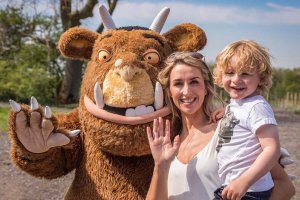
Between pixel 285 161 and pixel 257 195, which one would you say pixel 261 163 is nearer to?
pixel 257 195

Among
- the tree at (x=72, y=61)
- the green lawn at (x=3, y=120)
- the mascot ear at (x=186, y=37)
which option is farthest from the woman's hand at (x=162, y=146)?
the tree at (x=72, y=61)

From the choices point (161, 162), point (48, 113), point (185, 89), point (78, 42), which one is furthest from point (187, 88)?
point (78, 42)

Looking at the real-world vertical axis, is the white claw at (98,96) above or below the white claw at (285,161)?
above

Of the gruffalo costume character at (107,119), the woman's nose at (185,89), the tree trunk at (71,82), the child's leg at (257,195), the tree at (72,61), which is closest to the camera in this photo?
the child's leg at (257,195)

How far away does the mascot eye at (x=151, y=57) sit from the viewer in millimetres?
2949

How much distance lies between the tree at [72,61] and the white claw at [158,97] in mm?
12269

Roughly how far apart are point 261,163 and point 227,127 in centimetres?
26

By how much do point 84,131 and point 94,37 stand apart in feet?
2.07

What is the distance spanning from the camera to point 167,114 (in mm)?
2836

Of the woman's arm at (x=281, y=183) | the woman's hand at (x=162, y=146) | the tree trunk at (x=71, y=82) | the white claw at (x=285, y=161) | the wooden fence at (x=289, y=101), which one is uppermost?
the woman's hand at (x=162, y=146)

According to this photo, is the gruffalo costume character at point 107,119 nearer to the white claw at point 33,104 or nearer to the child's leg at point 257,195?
the white claw at point 33,104

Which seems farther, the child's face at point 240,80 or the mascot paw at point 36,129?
the mascot paw at point 36,129

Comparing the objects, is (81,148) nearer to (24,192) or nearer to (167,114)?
(167,114)

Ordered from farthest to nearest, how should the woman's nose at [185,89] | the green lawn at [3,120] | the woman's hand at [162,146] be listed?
the green lawn at [3,120]
the woman's nose at [185,89]
the woman's hand at [162,146]
